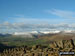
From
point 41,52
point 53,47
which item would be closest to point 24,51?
point 41,52

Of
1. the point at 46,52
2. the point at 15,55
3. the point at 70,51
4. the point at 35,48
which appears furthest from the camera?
the point at 15,55

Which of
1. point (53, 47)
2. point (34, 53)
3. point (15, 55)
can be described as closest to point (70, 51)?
point (53, 47)

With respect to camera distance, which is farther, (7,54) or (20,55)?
(7,54)

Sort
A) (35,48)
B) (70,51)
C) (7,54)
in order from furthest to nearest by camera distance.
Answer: (7,54) < (35,48) < (70,51)

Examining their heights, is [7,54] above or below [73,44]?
below

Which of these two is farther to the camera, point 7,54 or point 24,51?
point 7,54

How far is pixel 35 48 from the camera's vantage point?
60906 mm

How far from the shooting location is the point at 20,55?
63312 mm

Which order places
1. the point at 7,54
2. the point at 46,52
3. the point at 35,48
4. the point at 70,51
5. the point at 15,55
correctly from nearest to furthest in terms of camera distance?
the point at 70,51, the point at 46,52, the point at 35,48, the point at 15,55, the point at 7,54

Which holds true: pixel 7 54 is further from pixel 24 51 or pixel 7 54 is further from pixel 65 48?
pixel 65 48

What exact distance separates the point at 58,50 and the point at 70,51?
375 cm

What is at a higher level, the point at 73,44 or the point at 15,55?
the point at 73,44

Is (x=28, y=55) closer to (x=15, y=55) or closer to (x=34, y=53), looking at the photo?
(x=34, y=53)

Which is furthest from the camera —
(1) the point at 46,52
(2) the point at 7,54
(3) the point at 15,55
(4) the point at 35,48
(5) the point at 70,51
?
(2) the point at 7,54
